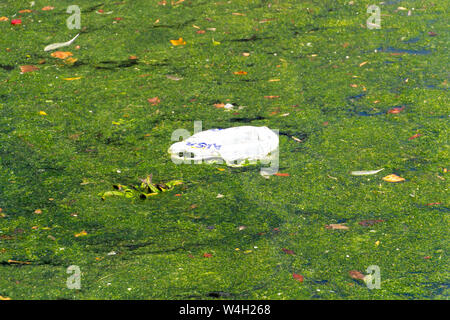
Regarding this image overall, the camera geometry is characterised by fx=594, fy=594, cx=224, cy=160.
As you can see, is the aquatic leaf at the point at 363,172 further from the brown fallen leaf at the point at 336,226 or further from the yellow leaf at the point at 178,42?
the yellow leaf at the point at 178,42

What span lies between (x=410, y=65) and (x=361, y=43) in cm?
58

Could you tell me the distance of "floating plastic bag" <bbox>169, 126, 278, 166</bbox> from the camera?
160 inches

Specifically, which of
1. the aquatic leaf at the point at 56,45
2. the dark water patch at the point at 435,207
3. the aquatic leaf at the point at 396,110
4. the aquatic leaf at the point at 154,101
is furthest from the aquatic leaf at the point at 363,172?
the aquatic leaf at the point at 56,45

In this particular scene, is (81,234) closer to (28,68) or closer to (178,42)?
(28,68)

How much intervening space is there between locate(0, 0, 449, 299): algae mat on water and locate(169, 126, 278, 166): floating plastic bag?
0.10 m

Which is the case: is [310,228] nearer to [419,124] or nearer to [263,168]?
[263,168]

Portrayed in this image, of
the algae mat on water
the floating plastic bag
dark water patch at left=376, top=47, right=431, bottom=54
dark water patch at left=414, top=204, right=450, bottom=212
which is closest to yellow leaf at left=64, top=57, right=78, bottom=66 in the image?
the algae mat on water

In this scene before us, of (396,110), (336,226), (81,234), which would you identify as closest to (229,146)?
(336,226)

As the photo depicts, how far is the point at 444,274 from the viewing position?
119 inches

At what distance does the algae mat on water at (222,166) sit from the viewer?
311 centimetres

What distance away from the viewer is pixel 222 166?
401 centimetres

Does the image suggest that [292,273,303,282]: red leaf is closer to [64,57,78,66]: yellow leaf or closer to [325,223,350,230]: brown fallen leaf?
[325,223,350,230]: brown fallen leaf

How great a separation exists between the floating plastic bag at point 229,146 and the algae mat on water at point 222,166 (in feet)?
0.34

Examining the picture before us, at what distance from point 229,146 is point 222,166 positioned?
0.20 metres
